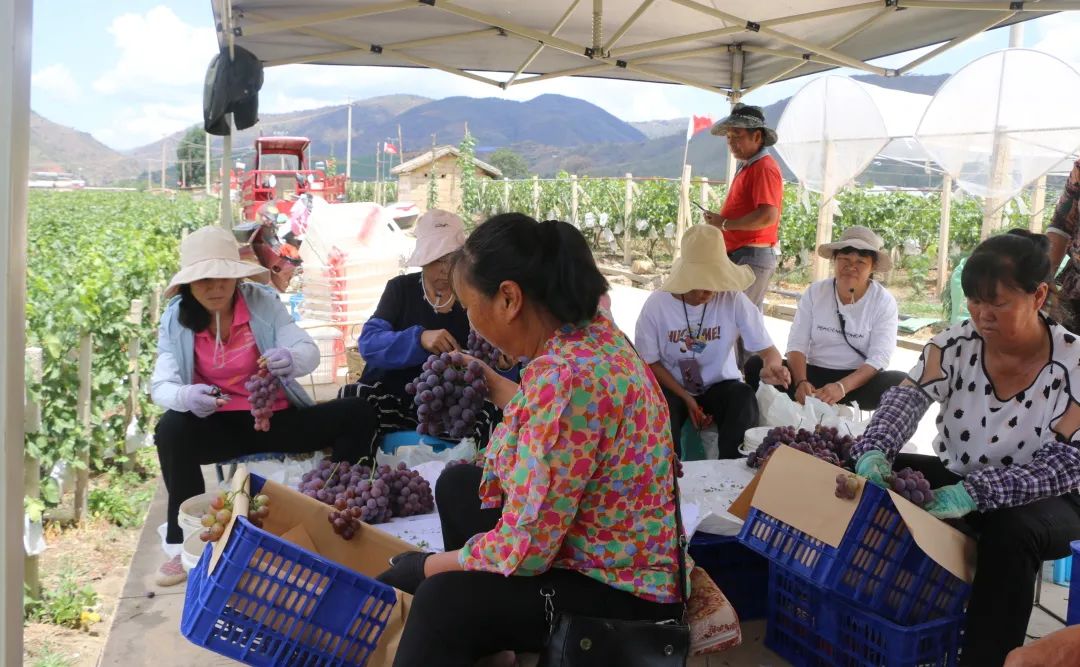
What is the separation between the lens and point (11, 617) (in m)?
1.48

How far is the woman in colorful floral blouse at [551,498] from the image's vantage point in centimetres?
156

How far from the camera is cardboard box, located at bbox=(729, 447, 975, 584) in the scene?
191 cm

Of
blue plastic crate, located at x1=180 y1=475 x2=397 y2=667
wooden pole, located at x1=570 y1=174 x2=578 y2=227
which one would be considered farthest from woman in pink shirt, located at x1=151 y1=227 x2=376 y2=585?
wooden pole, located at x1=570 y1=174 x2=578 y2=227

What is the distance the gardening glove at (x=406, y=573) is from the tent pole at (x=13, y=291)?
70 centimetres

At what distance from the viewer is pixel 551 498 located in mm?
1526

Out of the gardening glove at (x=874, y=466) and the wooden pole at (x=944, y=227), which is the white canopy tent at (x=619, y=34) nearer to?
the gardening glove at (x=874, y=466)

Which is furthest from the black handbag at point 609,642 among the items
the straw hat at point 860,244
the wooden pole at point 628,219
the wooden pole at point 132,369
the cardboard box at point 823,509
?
the wooden pole at point 628,219

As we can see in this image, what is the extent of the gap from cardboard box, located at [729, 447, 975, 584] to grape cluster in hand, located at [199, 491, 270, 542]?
1.21m

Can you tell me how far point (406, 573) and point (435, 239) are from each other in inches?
67.2

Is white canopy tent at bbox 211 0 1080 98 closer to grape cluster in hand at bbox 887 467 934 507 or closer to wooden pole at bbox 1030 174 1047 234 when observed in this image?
grape cluster in hand at bbox 887 467 934 507

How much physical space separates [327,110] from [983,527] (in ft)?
669

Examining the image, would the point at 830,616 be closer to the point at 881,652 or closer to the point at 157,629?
the point at 881,652

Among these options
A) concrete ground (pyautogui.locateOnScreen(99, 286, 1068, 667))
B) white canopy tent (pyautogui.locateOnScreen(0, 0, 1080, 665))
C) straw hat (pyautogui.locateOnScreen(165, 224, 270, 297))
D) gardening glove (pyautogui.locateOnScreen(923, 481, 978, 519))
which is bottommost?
concrete ground (pyautogui.locateOnScreen(99, 286, 1068, 667))

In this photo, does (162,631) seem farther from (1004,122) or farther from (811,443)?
(1004,122)
